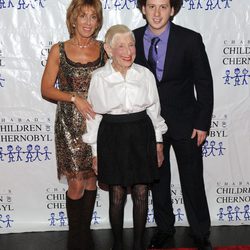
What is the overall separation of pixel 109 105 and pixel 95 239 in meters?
1.12

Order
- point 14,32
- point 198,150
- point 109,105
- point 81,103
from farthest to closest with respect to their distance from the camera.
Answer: point 14,32 → point 198,150 → point 81,103 → point 109,105

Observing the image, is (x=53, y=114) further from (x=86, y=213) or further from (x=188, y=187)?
(x=188, y=187)

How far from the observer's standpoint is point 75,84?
8.42ft

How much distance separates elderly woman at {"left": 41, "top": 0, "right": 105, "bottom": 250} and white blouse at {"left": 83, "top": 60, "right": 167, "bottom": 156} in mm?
145

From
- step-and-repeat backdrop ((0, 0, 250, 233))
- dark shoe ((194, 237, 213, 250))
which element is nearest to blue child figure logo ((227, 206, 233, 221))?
step-and-repeat backdrop ((0, 0, 250, 233))

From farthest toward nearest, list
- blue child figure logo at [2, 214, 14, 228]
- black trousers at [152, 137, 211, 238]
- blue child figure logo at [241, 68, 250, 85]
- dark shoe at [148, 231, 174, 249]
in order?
blue child figure logo at [2, 214, 14, 228]
blue child figure logo at [241, 68, 250, 85]
dark shoe at [148, 231, 174, 249]
black trousers at [152, 137, 211, 238]

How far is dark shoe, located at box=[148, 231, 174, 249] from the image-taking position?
2857 millimetres

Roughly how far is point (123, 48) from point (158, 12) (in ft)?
1.00

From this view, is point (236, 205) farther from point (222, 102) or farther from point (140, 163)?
point (140, 163)

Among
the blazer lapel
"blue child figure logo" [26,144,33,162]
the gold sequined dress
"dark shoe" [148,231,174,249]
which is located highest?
the blazer lapel

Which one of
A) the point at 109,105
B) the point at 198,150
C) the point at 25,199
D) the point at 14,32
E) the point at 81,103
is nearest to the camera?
the point at 109,105

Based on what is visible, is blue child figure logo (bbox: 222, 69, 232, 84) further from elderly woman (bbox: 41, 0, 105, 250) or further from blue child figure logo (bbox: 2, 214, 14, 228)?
blue child figure logo (bbox: 2, 214, 14, 228)

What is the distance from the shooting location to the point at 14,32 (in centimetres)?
293

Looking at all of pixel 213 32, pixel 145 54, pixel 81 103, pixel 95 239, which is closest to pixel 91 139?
pixel 81 103
